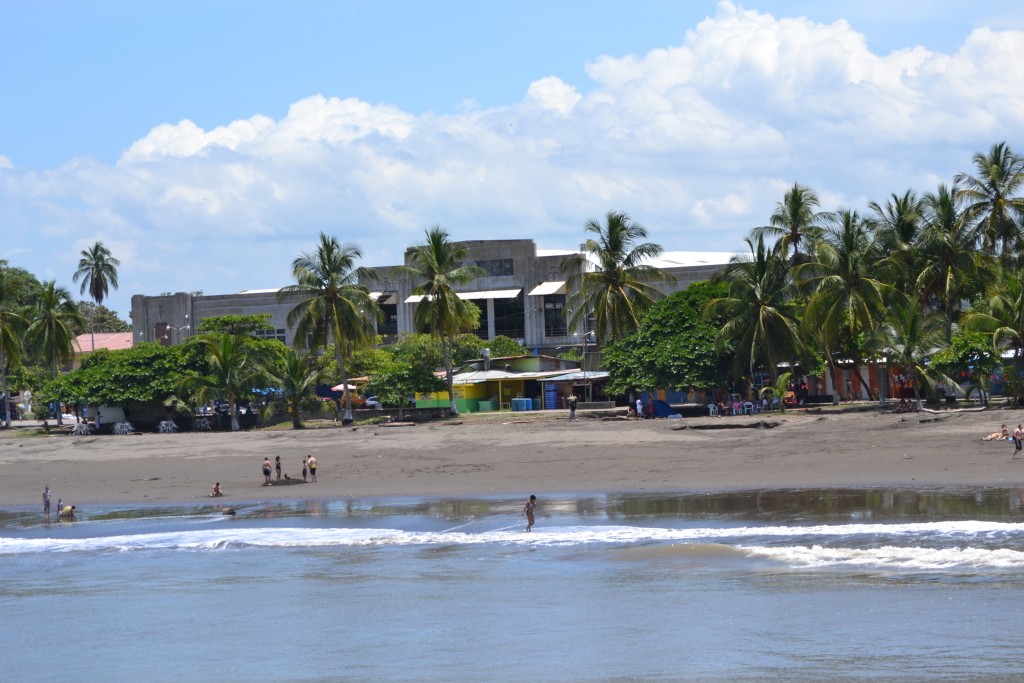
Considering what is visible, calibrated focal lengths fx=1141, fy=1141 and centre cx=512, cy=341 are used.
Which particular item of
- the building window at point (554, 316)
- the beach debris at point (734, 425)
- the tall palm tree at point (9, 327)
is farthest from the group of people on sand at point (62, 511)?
the building window at point (554, 316)

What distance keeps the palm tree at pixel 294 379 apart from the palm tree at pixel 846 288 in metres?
19.9

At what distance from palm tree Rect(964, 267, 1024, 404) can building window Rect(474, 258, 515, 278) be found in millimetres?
30003

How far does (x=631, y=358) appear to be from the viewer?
43.4 meters

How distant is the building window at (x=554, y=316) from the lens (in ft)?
204

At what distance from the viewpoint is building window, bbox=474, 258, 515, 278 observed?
204ft

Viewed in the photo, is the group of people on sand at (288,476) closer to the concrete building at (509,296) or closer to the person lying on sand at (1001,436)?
the person lying on sand at (1001,436)

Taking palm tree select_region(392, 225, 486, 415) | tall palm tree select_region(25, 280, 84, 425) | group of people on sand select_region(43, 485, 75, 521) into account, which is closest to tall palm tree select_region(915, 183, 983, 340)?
palm tree select_region(392, 225, 486, 415)

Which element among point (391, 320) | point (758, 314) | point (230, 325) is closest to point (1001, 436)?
point (758, 314)

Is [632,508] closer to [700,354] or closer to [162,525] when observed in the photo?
A: [162,525]

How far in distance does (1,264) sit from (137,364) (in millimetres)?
33982

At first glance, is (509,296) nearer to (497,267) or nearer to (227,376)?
(497,267)

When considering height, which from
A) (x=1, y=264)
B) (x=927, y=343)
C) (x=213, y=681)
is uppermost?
(x=1, y=264)

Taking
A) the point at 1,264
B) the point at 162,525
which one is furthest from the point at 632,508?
the point at 1,264

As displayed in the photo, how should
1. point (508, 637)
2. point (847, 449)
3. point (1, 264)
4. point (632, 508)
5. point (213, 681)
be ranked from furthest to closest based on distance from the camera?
point (1, 264), point (847, 449), point (632, 508), point (508, 637), point (213, 681)
